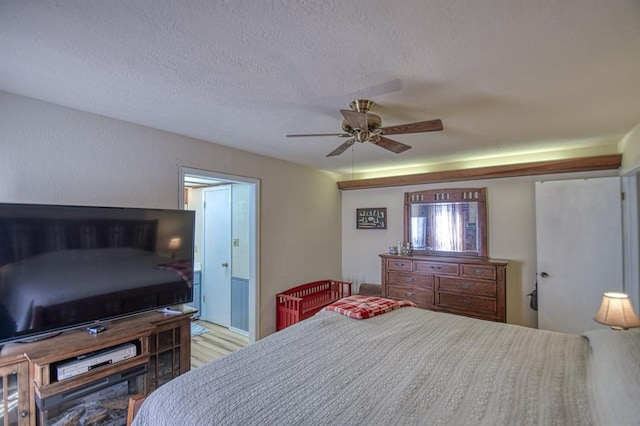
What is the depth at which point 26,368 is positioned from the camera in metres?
1.70

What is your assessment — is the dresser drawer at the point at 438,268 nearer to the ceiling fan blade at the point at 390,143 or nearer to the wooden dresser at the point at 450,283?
the wooden dresser at the point at 450,283

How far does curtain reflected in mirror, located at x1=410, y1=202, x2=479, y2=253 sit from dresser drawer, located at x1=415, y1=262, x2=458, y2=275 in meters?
0.40

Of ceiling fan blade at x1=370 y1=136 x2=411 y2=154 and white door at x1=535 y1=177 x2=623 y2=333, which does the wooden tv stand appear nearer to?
ceiling fan blade at x1=370 y1=136 x2=411 y2=154

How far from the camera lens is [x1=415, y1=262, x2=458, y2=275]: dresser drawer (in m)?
3.74

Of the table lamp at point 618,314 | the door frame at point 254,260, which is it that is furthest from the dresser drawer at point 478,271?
the door frame at point 254,260

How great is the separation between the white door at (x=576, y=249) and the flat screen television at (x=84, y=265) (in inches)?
153

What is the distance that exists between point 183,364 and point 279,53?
2.51m

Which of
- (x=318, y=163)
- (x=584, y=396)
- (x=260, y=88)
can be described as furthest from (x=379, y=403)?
(x=318, y=163)

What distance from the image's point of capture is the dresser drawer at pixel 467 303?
350 cm

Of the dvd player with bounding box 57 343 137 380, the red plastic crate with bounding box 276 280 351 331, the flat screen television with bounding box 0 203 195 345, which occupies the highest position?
the flat screen television with bounding box 0 203 195 345

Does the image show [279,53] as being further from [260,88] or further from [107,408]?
[107,408]

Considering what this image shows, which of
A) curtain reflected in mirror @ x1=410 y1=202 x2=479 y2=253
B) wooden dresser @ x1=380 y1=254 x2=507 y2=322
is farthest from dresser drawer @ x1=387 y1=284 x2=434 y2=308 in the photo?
curtain reflected in mirror @ x1=410 y1=202 x2=479 y2=253

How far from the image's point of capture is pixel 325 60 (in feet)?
5.07

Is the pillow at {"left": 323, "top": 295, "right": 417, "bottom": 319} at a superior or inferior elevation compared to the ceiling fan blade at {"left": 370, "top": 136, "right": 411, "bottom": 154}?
inferior
